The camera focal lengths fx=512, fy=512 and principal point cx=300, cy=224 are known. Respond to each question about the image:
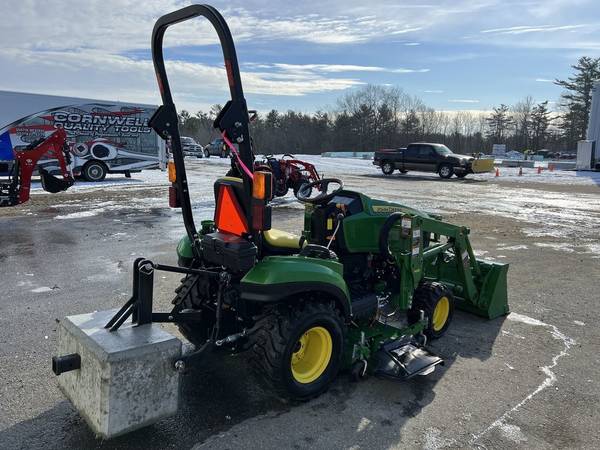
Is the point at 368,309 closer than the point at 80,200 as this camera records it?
Yes

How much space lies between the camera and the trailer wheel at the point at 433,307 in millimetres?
4633

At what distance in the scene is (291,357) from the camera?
3.41 m

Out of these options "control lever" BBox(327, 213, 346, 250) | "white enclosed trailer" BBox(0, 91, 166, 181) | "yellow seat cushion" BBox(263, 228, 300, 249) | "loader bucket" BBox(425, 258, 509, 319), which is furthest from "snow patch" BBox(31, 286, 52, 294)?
"white enclosed trailer" BBox(0, 91, 166, 181)

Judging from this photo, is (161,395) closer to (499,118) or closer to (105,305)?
(105,305)

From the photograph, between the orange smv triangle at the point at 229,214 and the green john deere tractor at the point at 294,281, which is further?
the orange smv triangle at the point at 229,214

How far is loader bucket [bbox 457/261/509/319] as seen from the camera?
538cm

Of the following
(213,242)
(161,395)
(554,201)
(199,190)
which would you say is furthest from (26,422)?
(554,201)

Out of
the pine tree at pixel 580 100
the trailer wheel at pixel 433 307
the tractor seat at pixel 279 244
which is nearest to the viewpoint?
the tractor seat at pixel 279 244

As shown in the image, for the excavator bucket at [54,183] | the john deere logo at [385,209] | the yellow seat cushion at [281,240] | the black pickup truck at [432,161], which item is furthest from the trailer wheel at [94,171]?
the john deere logo at [385,209]

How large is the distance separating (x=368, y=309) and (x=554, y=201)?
14470mm

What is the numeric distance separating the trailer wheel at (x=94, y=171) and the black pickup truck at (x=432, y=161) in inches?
568

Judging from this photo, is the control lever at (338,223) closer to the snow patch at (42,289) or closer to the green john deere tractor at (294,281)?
the green john deere tractor at (294,281)

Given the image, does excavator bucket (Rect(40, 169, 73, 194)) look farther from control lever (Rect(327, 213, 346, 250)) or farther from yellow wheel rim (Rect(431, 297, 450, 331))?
yellow wheel rim (Rect(431, 297, 450, 331))

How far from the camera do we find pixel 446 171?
1000 inches
